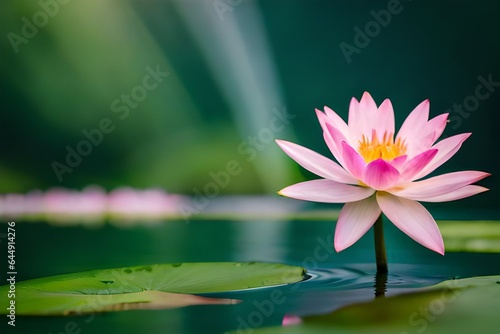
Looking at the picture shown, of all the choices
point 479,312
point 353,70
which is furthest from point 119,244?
point 353,70

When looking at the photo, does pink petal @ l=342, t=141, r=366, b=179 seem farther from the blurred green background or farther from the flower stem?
the blurred green background

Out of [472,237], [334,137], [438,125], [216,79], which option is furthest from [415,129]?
[216,79]

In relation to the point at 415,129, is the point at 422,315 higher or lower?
lower

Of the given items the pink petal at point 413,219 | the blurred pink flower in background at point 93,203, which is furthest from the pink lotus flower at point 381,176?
the blurred pink flower in background at point 93,203

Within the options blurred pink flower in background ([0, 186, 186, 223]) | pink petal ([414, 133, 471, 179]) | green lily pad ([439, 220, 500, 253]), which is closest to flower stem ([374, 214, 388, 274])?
pink petal ([414, 133, 471, 179])

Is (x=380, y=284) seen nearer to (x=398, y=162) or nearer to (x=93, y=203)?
(x=398, y=162)

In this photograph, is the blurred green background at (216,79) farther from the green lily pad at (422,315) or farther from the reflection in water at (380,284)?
the green lily pad at (422,315)
